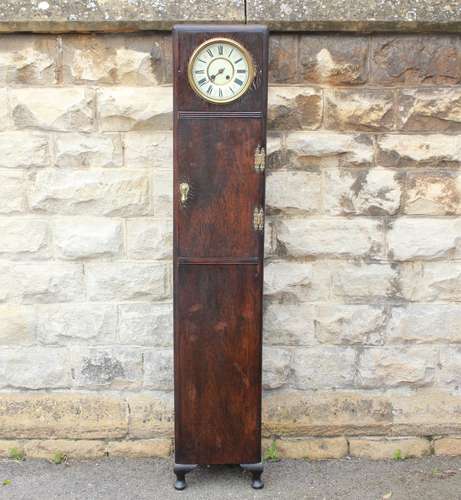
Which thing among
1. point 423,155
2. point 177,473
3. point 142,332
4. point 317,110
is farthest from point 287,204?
point 177,473

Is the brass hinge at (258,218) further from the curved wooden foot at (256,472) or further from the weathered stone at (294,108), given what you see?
the curved wooden foot at (256,472)

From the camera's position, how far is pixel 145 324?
145 inches

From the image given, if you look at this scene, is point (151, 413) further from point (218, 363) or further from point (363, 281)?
point (363, 281)

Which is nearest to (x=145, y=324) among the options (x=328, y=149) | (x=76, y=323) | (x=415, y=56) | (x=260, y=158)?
(x=76, y=323)

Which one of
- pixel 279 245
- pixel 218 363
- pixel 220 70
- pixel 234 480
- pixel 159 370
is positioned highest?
pixel 220 70

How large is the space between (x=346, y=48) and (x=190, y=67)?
918 millimetres

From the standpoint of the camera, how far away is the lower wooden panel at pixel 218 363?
322cm

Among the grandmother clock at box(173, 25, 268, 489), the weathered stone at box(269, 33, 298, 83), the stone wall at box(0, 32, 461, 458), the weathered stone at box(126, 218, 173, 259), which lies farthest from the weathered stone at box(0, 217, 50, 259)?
the weathered stone at box(269, 33, 298, 83)

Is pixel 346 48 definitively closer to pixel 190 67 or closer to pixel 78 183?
pixel 190 67

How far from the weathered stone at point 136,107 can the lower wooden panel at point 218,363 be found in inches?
32.8

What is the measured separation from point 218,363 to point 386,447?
1189 mm

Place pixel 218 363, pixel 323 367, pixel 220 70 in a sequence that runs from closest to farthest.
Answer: pixel 220 70 < pixel 218 363 < pixel 323 367

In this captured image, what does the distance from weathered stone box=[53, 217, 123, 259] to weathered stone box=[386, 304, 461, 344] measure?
5.05 feet

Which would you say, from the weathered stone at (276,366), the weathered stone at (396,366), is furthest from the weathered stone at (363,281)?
the weathered stone at (276,366)
